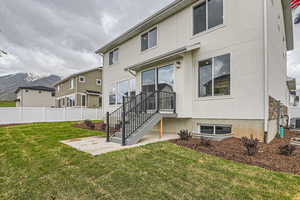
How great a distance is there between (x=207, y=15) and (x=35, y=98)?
117ft

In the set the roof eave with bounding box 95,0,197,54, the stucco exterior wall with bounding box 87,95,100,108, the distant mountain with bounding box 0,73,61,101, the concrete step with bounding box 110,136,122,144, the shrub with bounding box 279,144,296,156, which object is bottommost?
the concrete step with bounding box 110,136,122,144

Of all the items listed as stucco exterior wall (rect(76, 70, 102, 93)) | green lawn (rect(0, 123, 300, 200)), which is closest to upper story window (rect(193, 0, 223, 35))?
green lawn (rect(0, 123, 300, 200))

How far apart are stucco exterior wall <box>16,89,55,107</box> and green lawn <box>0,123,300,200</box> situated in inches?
1268

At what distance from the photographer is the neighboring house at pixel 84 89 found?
21172 millimetres

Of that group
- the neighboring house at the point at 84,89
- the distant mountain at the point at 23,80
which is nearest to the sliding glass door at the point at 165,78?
the neighboring house at the point at 84,89

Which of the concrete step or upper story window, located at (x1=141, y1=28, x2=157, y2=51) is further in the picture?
upper story window, located at (x1=141, y1=28, x2=157, y2=51)

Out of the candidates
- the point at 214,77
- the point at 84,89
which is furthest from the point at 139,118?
the point at 84,89

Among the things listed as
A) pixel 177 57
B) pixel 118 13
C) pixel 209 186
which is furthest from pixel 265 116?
pixel 118 13

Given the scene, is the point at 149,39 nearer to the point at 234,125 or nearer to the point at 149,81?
the point at 149,81

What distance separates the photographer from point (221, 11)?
627cm

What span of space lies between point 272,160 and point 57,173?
17.0 ft

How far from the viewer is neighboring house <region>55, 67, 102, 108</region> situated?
69.5 feet

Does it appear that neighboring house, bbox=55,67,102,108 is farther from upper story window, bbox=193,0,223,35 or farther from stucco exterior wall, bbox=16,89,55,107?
upper story window, bbox=193,0,223,35

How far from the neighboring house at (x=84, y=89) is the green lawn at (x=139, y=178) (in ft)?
58.6
